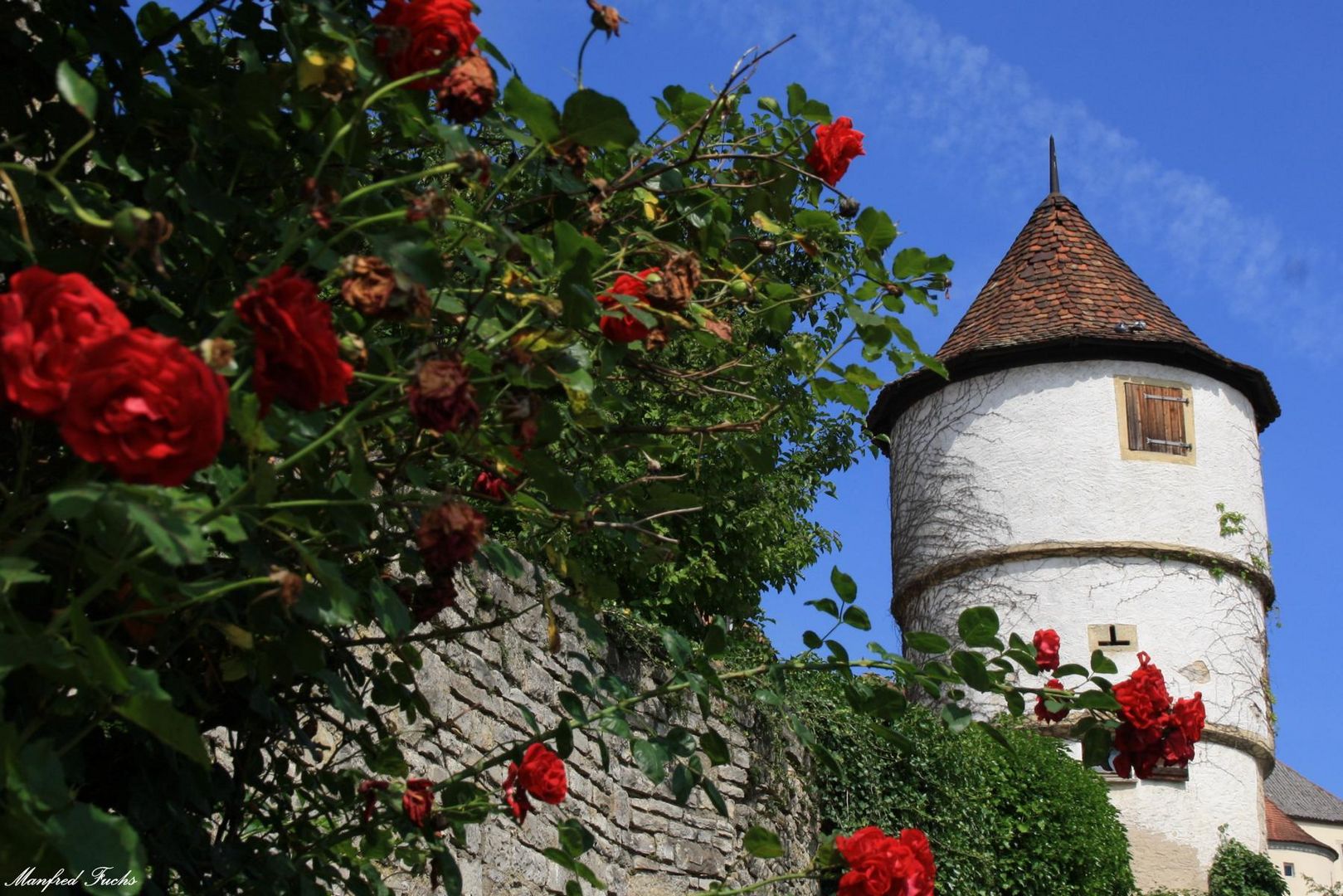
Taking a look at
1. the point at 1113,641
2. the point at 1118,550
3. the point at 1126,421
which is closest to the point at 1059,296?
the point at 1126,421

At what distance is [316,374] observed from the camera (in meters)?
1.60

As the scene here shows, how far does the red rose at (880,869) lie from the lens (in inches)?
103

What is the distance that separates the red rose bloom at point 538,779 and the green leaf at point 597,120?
3.57 ft

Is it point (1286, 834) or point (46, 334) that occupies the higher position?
Result: point (1286, 834)

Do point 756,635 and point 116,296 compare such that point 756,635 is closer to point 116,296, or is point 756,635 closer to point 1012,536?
point 1012,536

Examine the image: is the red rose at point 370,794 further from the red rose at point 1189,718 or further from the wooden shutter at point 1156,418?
the wooden shutter at point 1156,418

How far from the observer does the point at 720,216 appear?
261 cm

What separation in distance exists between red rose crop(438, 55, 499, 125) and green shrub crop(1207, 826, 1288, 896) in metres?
14.4

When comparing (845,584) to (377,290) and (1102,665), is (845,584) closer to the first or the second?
(1102,665)

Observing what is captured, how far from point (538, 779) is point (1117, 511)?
45.8 ft

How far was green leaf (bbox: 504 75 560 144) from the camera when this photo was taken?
2.05 metres

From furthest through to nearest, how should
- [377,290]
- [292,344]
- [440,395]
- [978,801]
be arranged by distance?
[978,801], [377,290], [440,395], [292,344]

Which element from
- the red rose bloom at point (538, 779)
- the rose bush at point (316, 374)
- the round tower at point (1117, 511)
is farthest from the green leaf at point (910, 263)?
the round tower at point (1117, 511)

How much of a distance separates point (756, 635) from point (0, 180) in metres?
8.41
